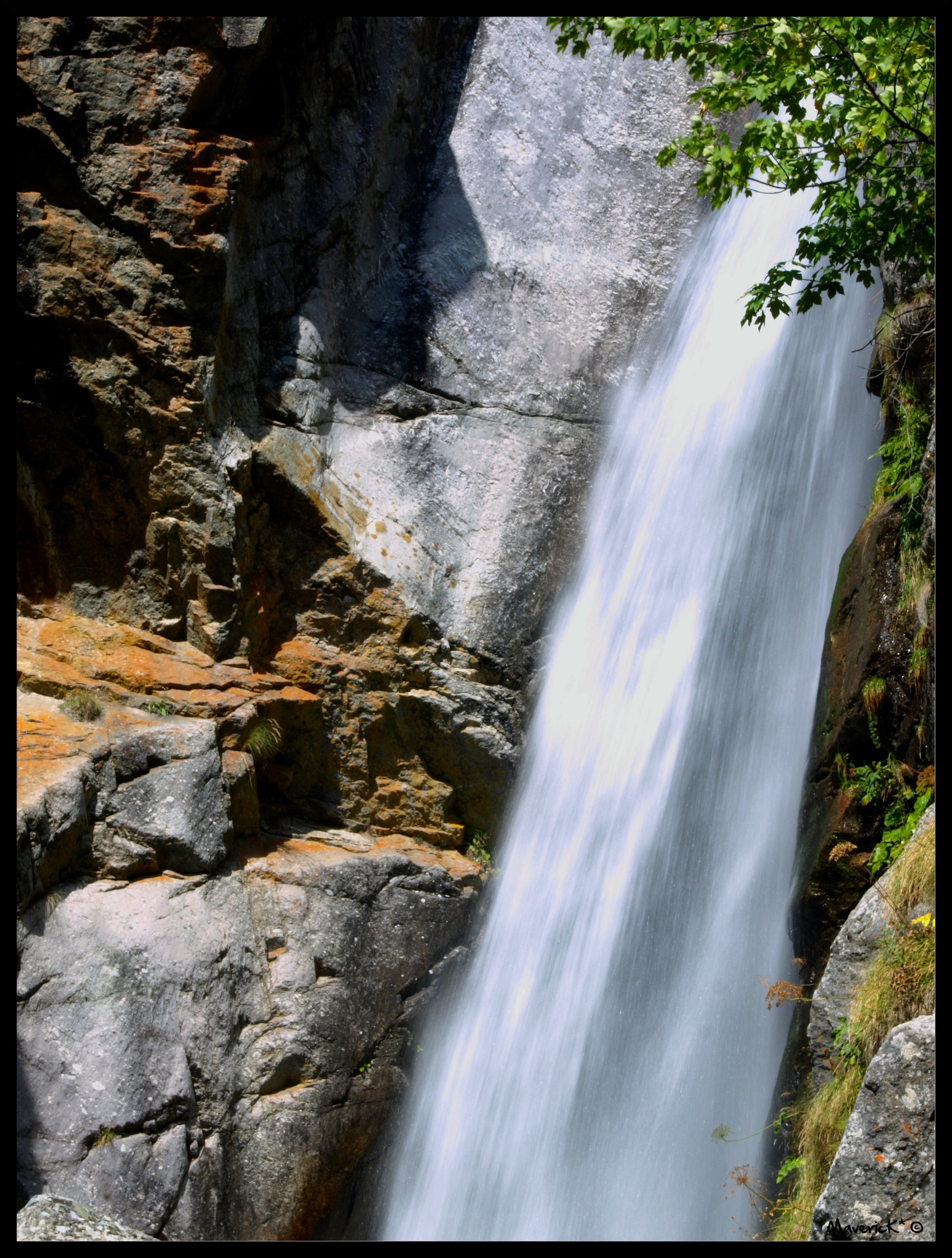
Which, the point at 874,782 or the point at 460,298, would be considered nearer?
the point at 874,782

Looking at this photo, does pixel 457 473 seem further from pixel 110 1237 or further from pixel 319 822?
pixel 110 1237

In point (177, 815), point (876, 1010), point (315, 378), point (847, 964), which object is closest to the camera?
point (876, 1010)

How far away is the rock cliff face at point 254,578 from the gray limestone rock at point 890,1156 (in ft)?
13.7

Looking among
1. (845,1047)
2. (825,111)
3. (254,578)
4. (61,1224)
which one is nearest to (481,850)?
(254,578)

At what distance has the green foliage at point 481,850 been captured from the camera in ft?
28.4

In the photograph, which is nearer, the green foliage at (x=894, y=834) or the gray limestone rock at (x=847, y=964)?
the gray limestone rock at (x=847, y=964)

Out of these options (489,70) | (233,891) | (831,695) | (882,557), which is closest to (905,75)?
(882,557)

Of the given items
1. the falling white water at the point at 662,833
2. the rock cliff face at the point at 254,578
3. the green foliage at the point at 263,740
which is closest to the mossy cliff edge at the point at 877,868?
the falling white water at the point at 662,833

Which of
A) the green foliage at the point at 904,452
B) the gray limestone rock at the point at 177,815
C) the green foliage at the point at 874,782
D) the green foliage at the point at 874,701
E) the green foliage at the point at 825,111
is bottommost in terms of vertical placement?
the gray limestone rock at the point at 177,815

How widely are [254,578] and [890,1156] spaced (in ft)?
21.5

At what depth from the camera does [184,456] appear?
7.99m

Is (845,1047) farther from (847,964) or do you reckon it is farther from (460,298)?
(460,298)

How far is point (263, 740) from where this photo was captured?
8008 millimetres

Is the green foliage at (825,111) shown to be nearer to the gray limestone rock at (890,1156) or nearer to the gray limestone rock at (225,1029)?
the gray limestone rock at (890,1156)
